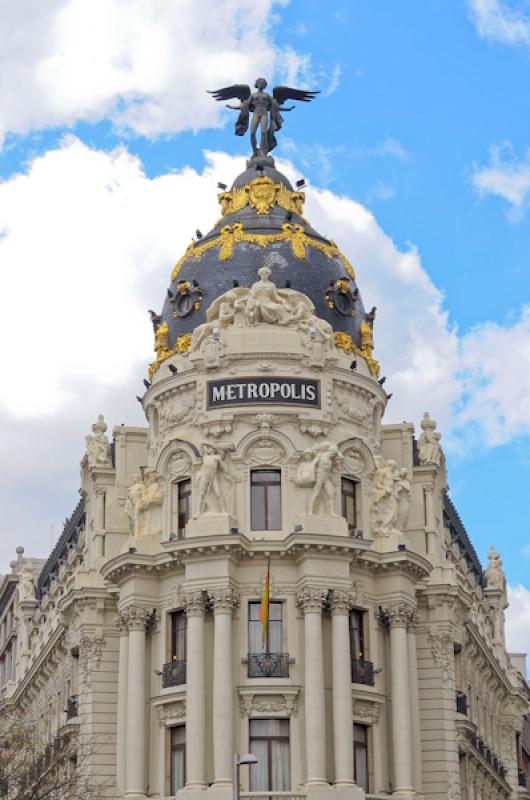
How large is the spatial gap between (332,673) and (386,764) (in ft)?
13.6

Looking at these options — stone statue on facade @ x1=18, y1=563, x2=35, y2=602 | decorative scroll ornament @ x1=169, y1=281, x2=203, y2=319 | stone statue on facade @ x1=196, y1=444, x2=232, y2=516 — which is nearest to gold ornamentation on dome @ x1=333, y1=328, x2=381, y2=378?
decorative scroll ornament @ x1=169, y1=281, x2=203, y2=319

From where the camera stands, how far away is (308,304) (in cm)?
6419

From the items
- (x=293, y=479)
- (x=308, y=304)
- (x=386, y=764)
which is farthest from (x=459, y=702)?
(x=308, y=304)

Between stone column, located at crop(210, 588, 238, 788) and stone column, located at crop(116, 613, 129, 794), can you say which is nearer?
stone column, located at crop(210, 588, 238, 788)

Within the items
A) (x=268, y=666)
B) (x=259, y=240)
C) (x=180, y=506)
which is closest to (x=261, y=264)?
(x=259, y=240)

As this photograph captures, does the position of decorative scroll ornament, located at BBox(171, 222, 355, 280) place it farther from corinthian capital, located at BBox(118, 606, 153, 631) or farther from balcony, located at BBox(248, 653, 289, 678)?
balcony, located at BBox(248, 653, 289, 678)

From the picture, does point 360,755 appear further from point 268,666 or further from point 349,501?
point 349,501

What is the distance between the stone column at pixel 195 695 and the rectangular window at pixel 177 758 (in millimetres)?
1414

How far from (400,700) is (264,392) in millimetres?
12611

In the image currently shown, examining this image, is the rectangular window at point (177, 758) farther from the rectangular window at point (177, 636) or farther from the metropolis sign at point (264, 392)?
the metropolis sign at point (264, 392)

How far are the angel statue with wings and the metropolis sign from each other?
13.8m

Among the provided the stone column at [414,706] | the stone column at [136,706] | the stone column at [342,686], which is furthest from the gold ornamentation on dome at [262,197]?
the stone column at [414,706]

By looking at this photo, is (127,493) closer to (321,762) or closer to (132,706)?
(132,706)

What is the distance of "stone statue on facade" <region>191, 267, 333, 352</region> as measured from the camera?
208 feet
